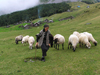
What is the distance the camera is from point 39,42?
6199 mm

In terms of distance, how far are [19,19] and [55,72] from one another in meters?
99.4

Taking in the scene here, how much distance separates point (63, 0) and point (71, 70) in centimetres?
11841

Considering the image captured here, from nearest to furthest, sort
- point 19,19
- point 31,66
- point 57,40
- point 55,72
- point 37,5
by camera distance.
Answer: point 55,72
point 31,66
point 57,40
point 19,19
point 37,5

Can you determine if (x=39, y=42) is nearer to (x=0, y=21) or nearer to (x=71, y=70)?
(x=71, y=70)

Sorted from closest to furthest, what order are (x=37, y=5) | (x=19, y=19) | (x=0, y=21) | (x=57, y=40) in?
(x=57, y=40) < (x=0, y=21) < (x=19, y=19) < (x=37, y=5)

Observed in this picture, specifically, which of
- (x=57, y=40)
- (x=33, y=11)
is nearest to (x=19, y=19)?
(x=33, y=11)

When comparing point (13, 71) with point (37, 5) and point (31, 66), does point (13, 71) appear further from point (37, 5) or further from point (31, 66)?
point (37, 5)

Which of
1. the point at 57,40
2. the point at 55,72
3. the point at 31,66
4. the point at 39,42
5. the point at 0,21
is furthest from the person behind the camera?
the point at 0,21

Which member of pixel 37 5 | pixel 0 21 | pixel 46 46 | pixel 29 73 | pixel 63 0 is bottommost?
pixel 29 73

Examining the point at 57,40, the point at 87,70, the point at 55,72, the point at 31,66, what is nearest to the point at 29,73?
the point at 31,66

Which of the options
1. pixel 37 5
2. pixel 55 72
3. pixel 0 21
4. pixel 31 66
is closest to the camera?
pixel 55 72

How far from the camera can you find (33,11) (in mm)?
101375

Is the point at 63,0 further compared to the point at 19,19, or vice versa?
the point at 63,0

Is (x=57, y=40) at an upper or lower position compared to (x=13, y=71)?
upper
